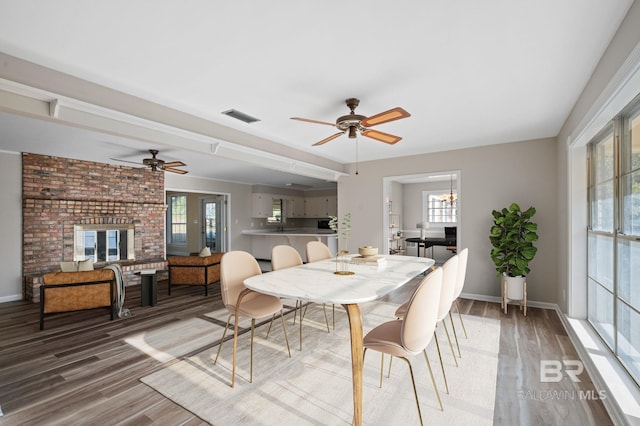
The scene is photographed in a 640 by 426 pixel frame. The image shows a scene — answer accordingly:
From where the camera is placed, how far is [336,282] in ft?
7.91

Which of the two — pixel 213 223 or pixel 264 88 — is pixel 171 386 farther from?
pixel 213 223

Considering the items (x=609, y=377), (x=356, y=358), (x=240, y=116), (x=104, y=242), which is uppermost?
(x=240, y=116)

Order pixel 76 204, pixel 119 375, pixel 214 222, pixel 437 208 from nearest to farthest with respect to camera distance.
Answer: pixel 119 375 → pixel 76 204 → pixel 214 222 → pixel 437 208

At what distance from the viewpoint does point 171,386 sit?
2342 mm

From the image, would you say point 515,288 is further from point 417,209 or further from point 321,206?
point 321,206

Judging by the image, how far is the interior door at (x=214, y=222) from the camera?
28.5 feet

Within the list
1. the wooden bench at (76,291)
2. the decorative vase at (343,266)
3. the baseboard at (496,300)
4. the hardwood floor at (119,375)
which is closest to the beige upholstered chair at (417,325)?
the hardwood floor at (119,375)

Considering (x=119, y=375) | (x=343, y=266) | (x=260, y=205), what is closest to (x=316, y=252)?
(x=343, y=266)

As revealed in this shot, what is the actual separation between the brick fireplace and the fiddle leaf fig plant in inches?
239

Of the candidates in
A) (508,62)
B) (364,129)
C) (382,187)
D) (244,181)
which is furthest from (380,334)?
(244,181)

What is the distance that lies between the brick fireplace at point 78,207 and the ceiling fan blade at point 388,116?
5441mm

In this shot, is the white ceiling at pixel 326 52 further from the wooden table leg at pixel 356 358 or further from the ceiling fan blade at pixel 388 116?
the wooden table leg at pixel 356 358

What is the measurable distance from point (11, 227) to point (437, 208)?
947 cm

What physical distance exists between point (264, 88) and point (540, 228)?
4.16 metres
